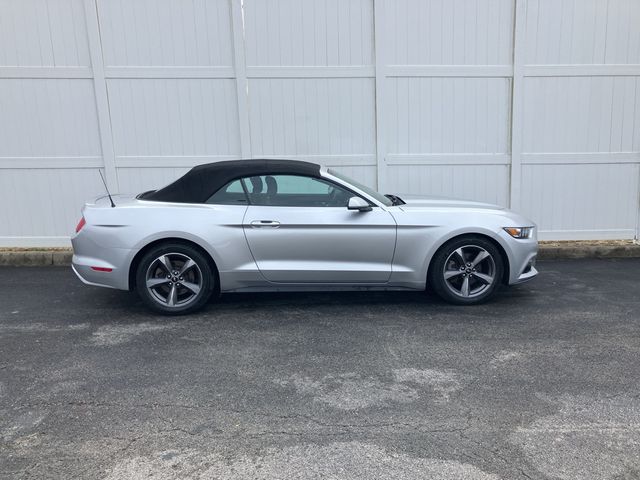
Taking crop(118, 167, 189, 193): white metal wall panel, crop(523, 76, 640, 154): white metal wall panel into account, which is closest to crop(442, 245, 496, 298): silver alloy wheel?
crop(523, 76, 640, 154): white metal wall panel

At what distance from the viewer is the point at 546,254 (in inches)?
292

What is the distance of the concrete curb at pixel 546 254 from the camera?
7328 millimetres

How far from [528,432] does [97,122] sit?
6991 millimetres

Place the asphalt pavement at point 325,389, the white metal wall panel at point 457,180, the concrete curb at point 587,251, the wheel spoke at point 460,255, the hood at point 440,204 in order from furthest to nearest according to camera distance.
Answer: the white metal wall panel at point 457,180, the concrete curb at point 587,251, the hood at point 440,204, the wheel spoke at point 460,255, the asphalt pavement at point 325,389

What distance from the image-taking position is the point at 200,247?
4.91 meters

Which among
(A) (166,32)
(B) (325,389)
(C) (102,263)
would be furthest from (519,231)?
(A) (166,32)

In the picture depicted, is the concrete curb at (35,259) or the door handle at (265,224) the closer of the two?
the door handle at (265,224)

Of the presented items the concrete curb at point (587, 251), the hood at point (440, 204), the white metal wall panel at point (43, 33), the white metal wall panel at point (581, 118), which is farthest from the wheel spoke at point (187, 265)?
the white metal wall panel at point (581, 118)

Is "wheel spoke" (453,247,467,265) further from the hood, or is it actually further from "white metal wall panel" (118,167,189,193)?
"white metal wall panel" (118,167,189,193)

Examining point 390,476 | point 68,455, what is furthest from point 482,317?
point 68,455

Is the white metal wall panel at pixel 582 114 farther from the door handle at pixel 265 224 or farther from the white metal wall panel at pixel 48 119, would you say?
the white metal wall panel at pixel 48 119

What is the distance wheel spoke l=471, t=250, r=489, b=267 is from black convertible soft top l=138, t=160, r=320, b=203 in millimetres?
1790

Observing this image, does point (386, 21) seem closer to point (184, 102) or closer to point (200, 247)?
point (184, 102)

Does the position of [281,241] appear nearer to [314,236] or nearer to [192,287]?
[314,236]
